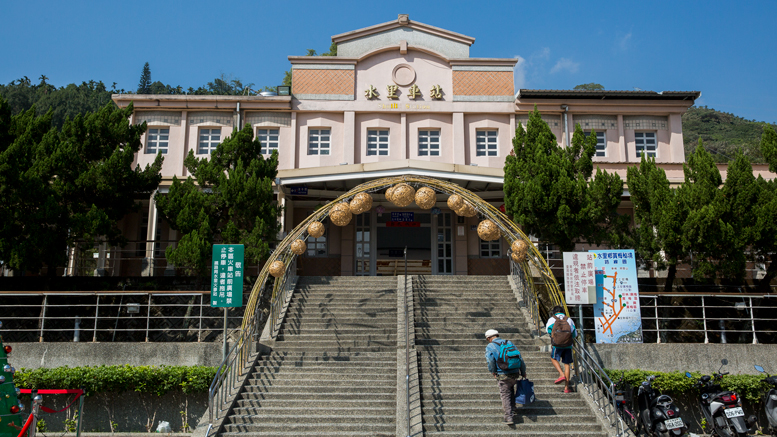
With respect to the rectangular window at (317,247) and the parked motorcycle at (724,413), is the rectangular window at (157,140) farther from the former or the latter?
the parked motorcycle at (724,413)

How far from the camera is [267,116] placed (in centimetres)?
1948

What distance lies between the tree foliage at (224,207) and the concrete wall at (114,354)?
9.28 feet

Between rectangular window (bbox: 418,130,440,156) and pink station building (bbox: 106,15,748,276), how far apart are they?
0.04 meters

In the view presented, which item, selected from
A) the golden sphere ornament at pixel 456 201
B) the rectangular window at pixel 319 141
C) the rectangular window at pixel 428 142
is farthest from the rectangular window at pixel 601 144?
the golden sphere ornament at pixel 456 201

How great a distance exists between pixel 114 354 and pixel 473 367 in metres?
7.08

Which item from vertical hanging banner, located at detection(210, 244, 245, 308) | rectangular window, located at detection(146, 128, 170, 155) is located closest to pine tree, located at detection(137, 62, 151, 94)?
rectangular window, located at detection(146, 128, 170, 155)

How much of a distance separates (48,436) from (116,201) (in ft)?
21.3

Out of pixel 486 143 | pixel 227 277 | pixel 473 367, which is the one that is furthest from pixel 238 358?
pixel 486 143

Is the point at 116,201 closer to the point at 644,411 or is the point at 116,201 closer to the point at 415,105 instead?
the point at 415,105

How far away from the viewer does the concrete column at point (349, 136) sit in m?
19.0

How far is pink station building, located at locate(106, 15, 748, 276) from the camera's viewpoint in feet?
62.3

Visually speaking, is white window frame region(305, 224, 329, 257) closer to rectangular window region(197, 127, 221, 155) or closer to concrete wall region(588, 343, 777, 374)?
rectangular window region(197, 127, 221, 155)

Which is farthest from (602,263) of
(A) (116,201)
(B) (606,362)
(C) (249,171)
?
(A) (116,201)

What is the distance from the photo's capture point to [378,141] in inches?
763
